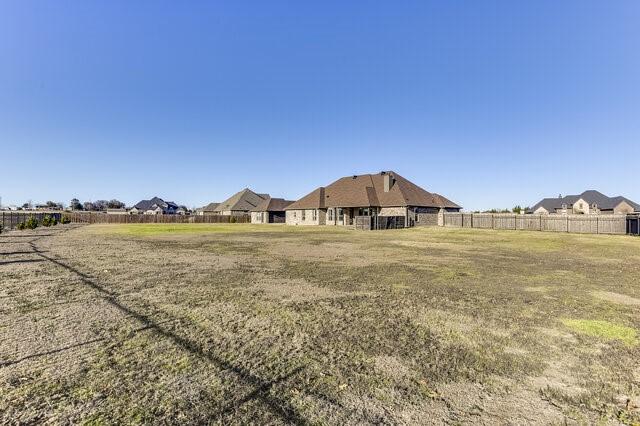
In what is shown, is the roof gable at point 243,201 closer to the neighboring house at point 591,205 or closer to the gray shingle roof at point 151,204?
the gray shingle roof at point 151,204

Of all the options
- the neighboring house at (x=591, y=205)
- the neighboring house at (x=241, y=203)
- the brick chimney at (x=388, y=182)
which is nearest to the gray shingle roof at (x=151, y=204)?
the neighboring house at (x=241, y=203)

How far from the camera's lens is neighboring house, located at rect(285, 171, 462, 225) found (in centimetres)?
4109

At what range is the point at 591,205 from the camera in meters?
68.2

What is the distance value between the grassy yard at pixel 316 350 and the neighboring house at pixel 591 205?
68.3 m

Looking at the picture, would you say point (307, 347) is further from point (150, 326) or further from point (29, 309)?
point (29, 309)

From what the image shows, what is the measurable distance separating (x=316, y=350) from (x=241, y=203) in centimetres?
7072

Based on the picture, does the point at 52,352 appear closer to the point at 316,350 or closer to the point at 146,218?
the point at 316,350

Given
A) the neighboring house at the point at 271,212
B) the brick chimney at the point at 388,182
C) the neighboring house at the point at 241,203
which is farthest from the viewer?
the neighboring house at the point at 241,203

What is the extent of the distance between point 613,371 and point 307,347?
12.0 feet

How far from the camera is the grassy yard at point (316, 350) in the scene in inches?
121

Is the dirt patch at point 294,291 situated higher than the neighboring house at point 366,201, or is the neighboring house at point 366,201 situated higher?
the neighboring house at point 366,201

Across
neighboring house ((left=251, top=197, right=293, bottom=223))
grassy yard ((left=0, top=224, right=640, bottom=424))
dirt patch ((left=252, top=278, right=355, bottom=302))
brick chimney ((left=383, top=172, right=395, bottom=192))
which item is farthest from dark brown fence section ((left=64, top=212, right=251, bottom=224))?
dirt patch ((left=252, top=278, right=355, bottom=302))

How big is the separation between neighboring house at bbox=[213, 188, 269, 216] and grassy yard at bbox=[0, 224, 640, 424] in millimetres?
63754

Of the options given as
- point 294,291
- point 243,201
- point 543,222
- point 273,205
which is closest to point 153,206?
point 243,201
